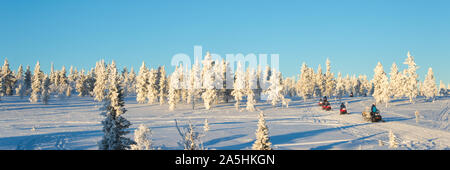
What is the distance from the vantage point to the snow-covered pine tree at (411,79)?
185 ft

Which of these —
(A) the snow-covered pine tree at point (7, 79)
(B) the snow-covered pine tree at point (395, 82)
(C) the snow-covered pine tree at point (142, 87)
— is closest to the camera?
(B) the snow-covered pine tree at point (395, 82)

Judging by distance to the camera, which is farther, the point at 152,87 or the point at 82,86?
the point at 82,86

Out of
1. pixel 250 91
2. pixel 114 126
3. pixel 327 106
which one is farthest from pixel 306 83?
pixel 114 126

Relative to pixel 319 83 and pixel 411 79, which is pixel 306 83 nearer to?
pixel 319 83

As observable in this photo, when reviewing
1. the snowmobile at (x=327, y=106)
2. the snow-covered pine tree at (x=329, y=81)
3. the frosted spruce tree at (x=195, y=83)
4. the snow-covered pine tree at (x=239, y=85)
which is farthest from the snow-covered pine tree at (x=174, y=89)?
the snow-covered pine tree at (x=329, y=81)

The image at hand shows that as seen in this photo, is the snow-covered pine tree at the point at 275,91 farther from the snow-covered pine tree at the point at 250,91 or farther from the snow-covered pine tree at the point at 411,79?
the snow-covered pine tree at the point at 411,79

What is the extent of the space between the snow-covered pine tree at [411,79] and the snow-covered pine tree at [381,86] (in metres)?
4.38

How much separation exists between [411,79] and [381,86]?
741cm

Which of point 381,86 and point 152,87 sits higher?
point 152,87

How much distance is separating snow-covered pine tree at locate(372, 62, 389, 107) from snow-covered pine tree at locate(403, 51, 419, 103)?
14.4 feet

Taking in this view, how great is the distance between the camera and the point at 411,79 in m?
57.2

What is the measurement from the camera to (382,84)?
55.1 meters
